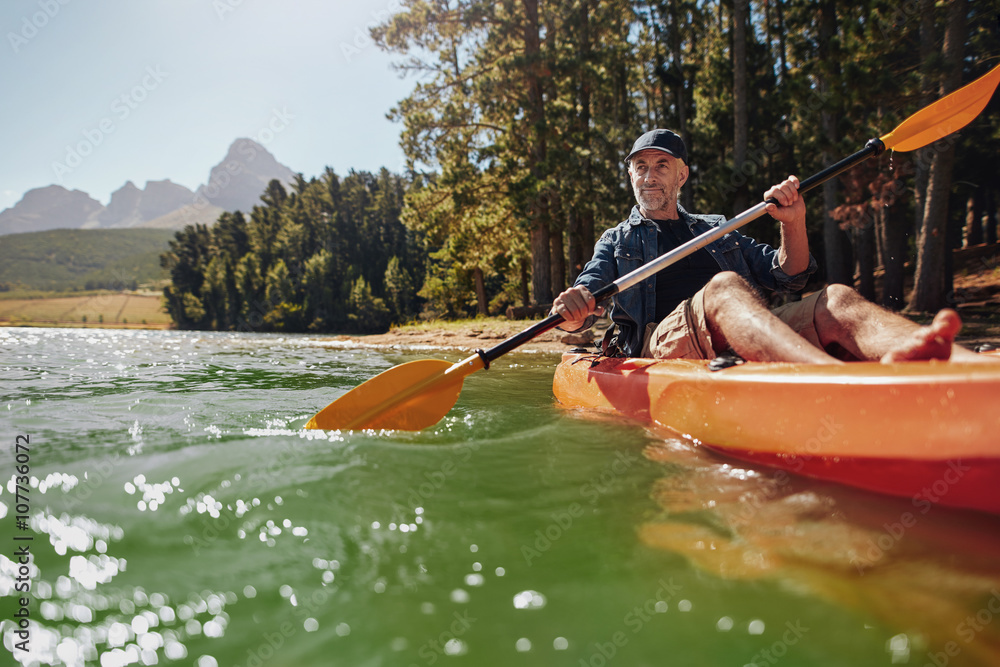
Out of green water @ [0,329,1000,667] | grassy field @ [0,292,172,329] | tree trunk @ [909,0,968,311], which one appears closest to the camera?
green water @ [0,329,1000,667]

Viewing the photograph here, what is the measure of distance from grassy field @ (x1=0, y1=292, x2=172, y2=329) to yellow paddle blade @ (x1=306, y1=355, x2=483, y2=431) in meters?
87.0

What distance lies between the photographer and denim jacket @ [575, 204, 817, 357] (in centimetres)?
327

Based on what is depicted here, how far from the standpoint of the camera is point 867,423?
168 centimetres

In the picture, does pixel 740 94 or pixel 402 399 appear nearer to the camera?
pixel 402 399

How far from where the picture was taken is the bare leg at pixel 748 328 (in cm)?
206

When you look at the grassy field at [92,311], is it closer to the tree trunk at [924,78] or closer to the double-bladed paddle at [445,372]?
the tree trunk at [924,78]

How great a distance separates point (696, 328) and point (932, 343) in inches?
43.1

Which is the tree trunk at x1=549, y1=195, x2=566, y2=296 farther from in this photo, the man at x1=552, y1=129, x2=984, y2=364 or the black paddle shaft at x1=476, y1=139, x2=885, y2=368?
the black paddle shaft at x1=476, y1=139, x2=885, y2=368

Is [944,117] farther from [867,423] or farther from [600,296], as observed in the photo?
[867,423]

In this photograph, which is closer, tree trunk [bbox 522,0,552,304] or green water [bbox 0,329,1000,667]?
green water [bbox 0,329,1000,667]

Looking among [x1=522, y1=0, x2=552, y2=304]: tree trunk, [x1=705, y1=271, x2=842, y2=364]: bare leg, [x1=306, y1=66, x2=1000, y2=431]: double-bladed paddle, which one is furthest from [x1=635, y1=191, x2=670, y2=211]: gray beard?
[x1=522, y1=0, x2=552, y2=304]: tree trunk

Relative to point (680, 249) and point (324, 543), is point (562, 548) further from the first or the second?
point (680, 249)

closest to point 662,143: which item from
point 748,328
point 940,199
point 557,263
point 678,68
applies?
point 748,328

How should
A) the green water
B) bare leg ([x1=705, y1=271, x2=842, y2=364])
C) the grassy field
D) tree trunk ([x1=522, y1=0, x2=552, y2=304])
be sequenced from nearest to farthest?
the green water
bare leg ([x1=705, y1=271, x2=842, y2=364])
tree trunk ([x1=522, y1=0, x2=552, y2=304])
the grassy field
